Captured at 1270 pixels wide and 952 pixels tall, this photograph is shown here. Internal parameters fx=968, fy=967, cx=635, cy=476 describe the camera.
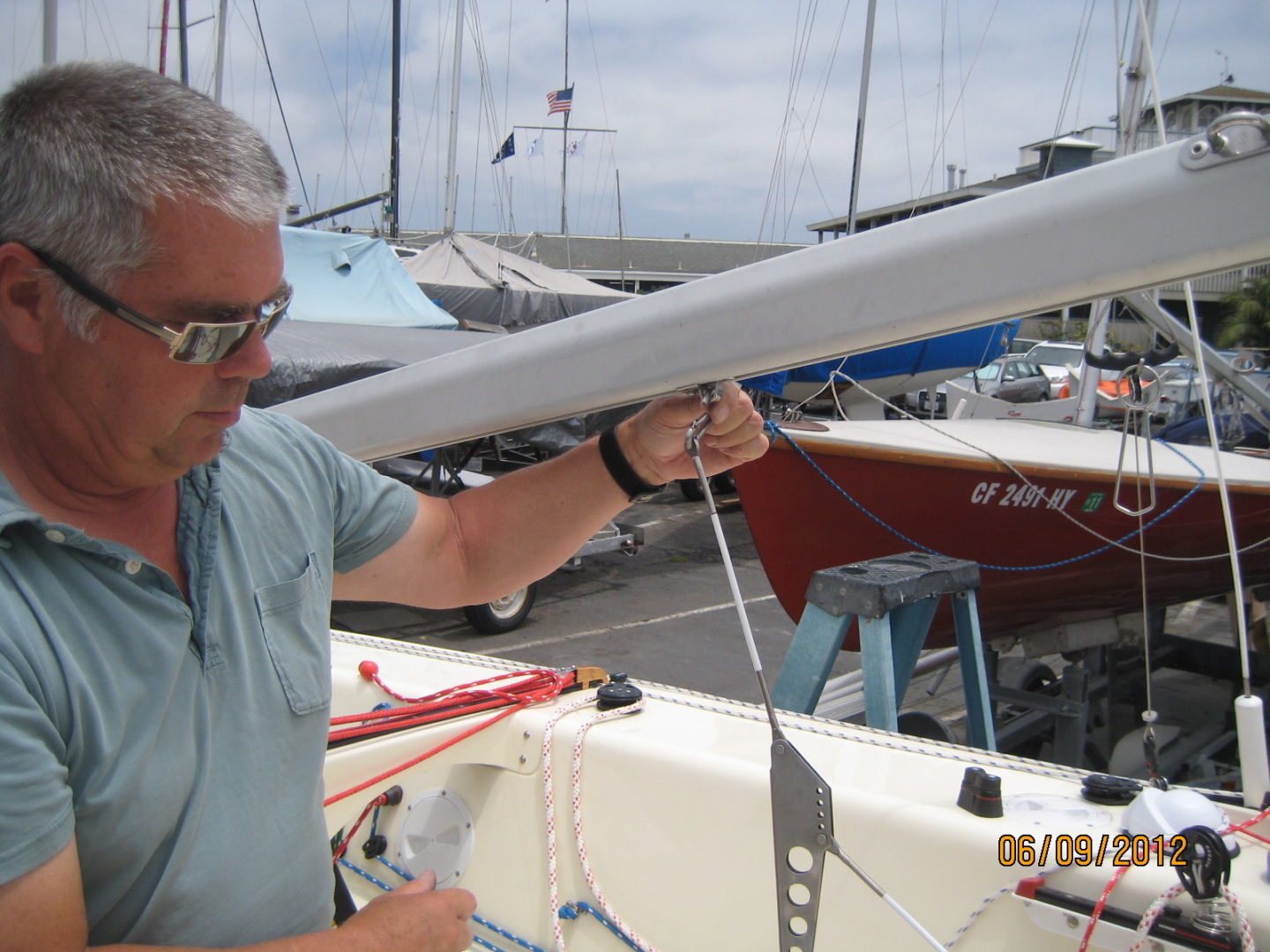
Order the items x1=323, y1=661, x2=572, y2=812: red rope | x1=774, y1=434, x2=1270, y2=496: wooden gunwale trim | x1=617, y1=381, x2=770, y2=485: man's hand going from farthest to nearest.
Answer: x1=774, y1=434, x2=1270, y2=496: wooden gunwale trim
x1=323, y1=661, x2=572, y2=812: red rope
x1=617, y1=381, x2=770, y2=485: man's hand

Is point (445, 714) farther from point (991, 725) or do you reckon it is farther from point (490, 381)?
point (991, 725)

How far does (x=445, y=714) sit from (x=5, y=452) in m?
1.30

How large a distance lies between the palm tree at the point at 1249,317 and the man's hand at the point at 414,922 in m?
26.0

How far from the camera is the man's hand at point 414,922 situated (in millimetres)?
981

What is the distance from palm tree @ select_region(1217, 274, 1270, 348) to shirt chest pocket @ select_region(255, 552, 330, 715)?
1025 inches

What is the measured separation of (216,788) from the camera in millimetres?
969

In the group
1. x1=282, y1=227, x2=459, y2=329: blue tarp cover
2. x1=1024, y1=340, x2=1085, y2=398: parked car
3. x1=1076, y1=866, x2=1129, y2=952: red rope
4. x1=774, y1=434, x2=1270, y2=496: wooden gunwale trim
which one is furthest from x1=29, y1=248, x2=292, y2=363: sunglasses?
x1=1024, y1=340, x2=1085, y2=398: parked car

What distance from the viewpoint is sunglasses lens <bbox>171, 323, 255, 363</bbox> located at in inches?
35.8

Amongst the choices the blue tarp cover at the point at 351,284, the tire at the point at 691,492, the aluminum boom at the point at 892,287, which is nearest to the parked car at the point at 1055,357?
the tire at the point at 691,492

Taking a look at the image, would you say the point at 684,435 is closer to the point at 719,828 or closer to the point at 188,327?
the point at 188,327

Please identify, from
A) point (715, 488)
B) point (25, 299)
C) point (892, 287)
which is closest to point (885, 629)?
point (892, 287)

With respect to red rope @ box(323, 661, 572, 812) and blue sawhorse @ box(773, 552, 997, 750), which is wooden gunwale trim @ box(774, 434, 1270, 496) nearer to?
blue sawhorse @ box(773, 552, 997, 750)

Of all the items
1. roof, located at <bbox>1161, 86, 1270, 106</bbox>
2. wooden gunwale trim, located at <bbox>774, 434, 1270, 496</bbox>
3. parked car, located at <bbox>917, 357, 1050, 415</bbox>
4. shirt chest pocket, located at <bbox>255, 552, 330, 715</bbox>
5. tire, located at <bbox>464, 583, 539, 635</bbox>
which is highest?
roof, located at <bbox>1161, 86, 1270, 106</bbox>
